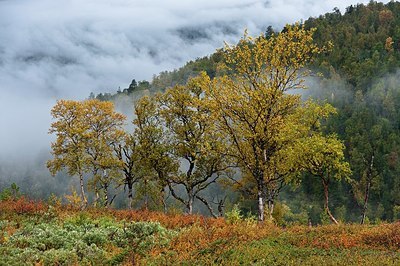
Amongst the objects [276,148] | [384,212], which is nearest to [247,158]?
[276,148]

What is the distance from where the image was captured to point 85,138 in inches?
2174

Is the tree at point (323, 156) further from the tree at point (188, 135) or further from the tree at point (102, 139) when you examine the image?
the tree at point (102, 139)

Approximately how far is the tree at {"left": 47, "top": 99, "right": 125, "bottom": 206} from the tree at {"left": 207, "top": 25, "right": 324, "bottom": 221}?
29.0 metres

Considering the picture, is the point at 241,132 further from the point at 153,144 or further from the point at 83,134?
the point at 83,134

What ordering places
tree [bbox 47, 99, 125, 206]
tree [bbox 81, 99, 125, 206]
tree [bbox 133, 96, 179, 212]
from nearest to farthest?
tree [bbox 133, 96, 179, 212] → tree [bbox 81, 99, 125, 206] → tree [bbox 47, 99, 125, 206]

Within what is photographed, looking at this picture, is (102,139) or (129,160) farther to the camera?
(102,139)

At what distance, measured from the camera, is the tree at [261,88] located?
24.6 meters

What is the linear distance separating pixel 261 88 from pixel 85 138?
1410 inches

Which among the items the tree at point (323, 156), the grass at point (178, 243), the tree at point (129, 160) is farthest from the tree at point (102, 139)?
the grass at point (178, 243)

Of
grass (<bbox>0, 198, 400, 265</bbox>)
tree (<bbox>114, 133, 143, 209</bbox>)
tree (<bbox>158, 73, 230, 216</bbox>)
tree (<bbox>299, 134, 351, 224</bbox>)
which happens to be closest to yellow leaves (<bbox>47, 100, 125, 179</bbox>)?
tree (<bbox>114, 133, 143, 209</bbox>)

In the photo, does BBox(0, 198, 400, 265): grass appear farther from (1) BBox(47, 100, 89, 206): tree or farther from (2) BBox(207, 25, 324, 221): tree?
(1) BBox(47, 100, 89, 206): tree

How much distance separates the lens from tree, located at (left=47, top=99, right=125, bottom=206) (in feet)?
174

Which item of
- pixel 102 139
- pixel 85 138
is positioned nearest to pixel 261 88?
pixel 102 139

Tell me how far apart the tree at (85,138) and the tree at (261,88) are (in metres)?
29.0
